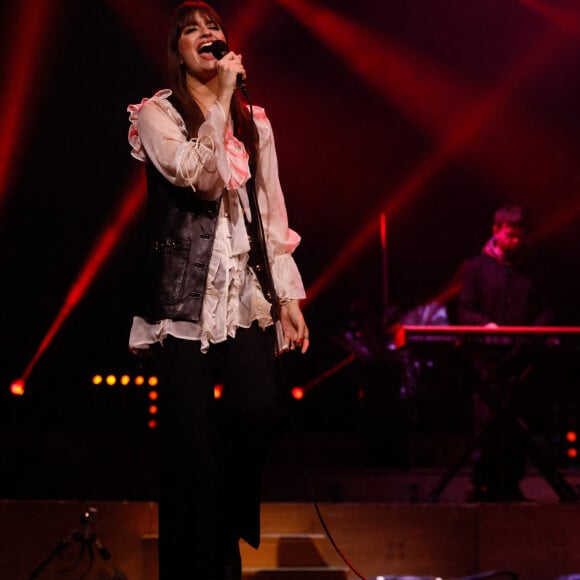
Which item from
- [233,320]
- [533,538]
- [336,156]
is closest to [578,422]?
[336,156]

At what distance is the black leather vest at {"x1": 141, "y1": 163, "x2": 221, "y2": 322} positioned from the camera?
2.39m

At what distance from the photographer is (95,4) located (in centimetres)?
654

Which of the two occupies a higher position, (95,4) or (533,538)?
(95,4)

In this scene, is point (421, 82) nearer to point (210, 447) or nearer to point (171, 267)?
point (171, 267)

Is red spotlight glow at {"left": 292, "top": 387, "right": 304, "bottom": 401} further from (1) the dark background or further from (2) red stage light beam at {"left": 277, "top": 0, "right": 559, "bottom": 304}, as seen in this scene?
(2) red stage light beam at {"left": 277, "top": 0, "right": 559, "bottom": 304}

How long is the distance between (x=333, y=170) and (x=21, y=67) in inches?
106

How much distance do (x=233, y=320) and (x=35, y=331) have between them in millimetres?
5273

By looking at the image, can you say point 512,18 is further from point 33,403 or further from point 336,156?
point 33,403

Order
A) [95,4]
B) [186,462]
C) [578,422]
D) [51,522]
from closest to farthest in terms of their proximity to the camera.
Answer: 1. [186,462]
2. [51,522]
3. [95,4]
4. [578,422]

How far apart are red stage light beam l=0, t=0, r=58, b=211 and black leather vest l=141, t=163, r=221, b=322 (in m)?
4.30

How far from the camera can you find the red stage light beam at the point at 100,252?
23.7ft

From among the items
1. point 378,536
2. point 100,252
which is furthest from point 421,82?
point 378,536

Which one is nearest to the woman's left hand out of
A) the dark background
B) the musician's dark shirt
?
the musician's dark shirt

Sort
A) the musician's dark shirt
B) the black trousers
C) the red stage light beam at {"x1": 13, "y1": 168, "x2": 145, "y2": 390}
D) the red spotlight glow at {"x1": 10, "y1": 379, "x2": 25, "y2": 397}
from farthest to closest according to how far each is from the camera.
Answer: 1. the red stage light beam at {"x1": 13, "y1": 168, "x2": 145, "y2": 390}
2. the red spotlight glow at {"x1": 10, "y1": 379, "x2": 25, "y2": 397}
3. the musician's dark shirt
4. the black trousers
